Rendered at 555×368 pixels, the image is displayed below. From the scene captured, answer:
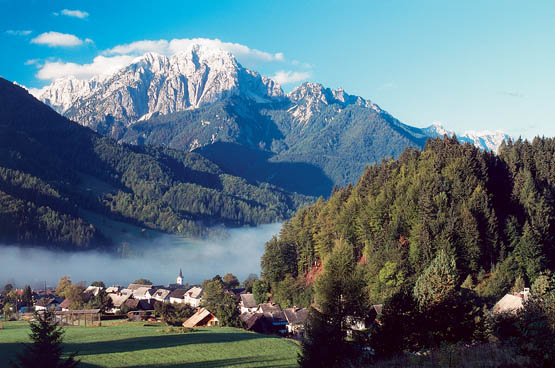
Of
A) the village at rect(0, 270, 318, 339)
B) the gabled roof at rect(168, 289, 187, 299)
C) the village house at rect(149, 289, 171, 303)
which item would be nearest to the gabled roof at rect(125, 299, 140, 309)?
the village at rect(0, 270, 318, 339)

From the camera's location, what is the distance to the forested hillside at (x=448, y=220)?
6725cm

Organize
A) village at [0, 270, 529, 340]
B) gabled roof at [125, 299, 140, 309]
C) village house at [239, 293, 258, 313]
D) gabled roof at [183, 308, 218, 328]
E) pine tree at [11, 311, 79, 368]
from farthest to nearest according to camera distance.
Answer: village house at [239, 293, 258, 313] < gabled roof at [125, 299, 140, 309] < gabled roof at [183, 308, 218, 328] < village at [0, 270, 529, 340] < pine tree at [11, 311, 79, 368]

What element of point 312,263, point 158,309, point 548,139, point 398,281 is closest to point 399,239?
point 398,281

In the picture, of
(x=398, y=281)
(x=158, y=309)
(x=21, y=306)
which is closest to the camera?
(x=398, y=281)

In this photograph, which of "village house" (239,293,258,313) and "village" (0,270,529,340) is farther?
"village house" (239,293,258,313)

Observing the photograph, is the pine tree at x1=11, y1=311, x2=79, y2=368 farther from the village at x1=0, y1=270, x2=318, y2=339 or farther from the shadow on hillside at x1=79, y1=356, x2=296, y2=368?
the village at x1=0, y1=270, x2=318, y2=339

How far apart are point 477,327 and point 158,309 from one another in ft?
212

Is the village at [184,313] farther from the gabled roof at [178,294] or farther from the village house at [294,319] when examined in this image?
the gabled roof at [178,294]

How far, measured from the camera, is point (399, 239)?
7488 centimetres

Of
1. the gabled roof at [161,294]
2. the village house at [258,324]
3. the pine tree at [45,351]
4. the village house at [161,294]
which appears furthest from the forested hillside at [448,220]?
the gabled roof at [161,294]

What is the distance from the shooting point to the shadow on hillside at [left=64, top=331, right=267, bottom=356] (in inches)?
1714

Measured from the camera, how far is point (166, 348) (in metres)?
45.4

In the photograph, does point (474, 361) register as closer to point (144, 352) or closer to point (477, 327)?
point (477, 327)

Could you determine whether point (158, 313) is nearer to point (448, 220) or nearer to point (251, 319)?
point (251, 319)
